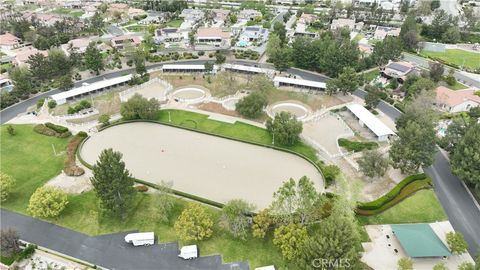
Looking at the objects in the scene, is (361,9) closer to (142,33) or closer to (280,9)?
(280,9)

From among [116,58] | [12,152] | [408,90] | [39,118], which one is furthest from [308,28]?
[12,152]

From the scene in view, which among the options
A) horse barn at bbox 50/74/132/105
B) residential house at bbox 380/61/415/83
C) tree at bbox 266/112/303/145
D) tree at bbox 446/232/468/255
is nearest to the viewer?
tree at bbox 446/232/468/255

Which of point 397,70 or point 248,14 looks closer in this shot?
point 397,70

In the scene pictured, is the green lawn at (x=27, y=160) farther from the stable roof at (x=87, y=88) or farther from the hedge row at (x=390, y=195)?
the hedge row at (x=390, y=195)

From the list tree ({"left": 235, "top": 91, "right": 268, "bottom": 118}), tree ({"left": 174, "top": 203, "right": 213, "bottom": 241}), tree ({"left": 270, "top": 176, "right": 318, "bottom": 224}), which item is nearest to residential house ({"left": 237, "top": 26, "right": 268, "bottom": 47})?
tree ({"left": 235, "top": 91, "right": 268, "bottom": 118})

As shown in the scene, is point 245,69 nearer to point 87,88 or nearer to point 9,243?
point 87,88

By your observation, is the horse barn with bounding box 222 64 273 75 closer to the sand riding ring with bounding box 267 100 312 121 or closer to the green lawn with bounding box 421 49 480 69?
the sand riding ring with bounding box 267 100 312 121

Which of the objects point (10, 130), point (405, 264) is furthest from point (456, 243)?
point (10, 130)
